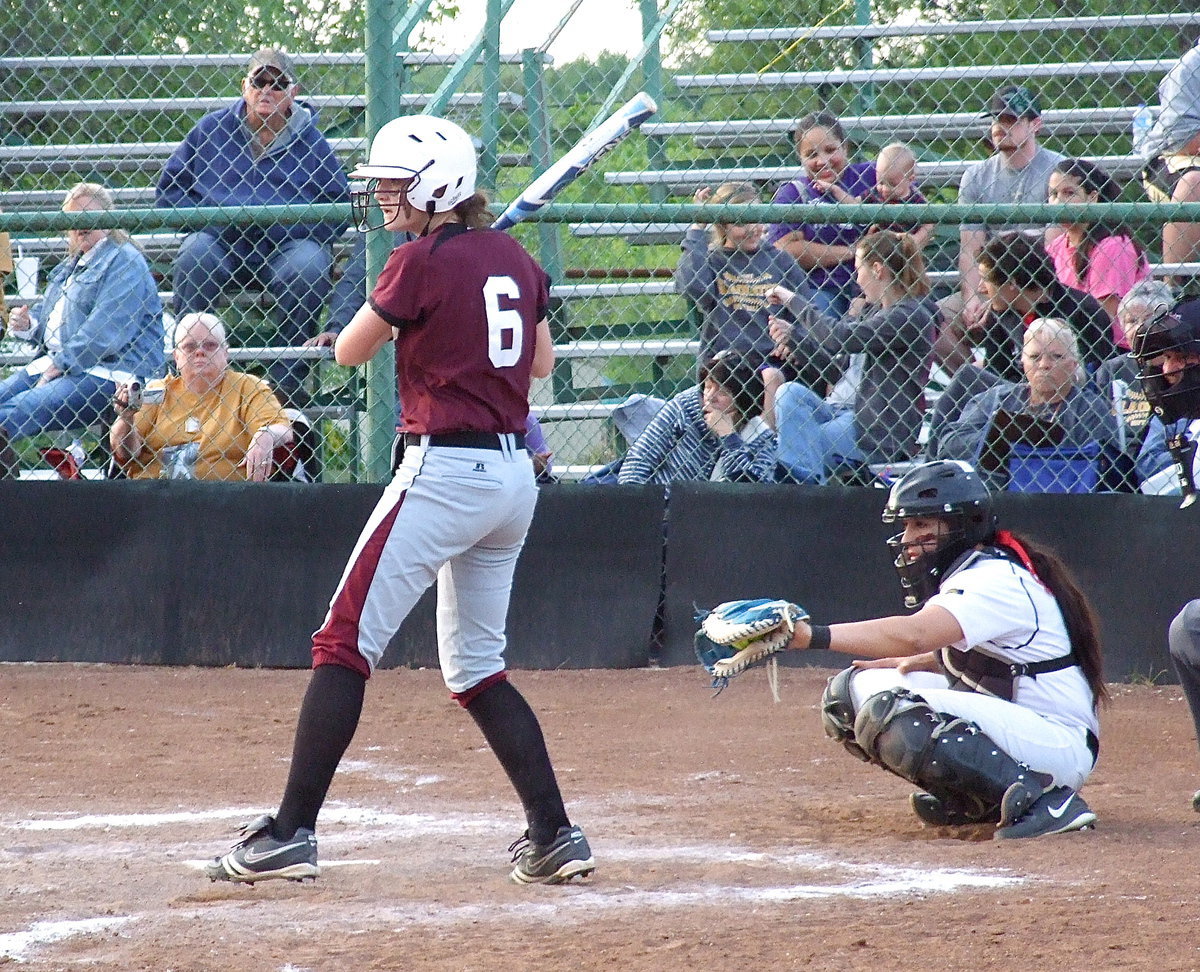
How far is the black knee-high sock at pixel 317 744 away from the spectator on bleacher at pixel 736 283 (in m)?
3.98

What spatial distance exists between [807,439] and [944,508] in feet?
9.23

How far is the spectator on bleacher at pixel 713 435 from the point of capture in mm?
7242

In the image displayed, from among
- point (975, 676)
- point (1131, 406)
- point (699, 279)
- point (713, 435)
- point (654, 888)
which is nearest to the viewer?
point (654, 888)

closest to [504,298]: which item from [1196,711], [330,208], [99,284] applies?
[1196,711]

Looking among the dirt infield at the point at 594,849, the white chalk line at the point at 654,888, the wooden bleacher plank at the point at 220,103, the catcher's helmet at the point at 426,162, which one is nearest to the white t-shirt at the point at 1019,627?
the dirt infield at the point at 594,849

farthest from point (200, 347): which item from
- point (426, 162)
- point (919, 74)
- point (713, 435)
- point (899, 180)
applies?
point (919, 74)

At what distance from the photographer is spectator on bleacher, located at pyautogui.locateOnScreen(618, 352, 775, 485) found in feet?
23.8

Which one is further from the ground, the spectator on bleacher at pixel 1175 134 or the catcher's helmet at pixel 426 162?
the spectator on bleacher at pixel 1175 134

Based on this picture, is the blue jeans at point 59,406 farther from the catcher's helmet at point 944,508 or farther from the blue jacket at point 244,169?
the catcher's helmet at point 944,508

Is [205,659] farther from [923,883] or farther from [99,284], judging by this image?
[923,883]

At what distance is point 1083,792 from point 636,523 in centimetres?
265

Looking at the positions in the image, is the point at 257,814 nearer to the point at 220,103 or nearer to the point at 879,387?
the point at 879,387

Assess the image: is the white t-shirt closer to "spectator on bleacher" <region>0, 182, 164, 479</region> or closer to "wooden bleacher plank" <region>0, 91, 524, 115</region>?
"spectator on bleacher" <region>0, 182, 164, 479</region>

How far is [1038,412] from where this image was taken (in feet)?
22.2
